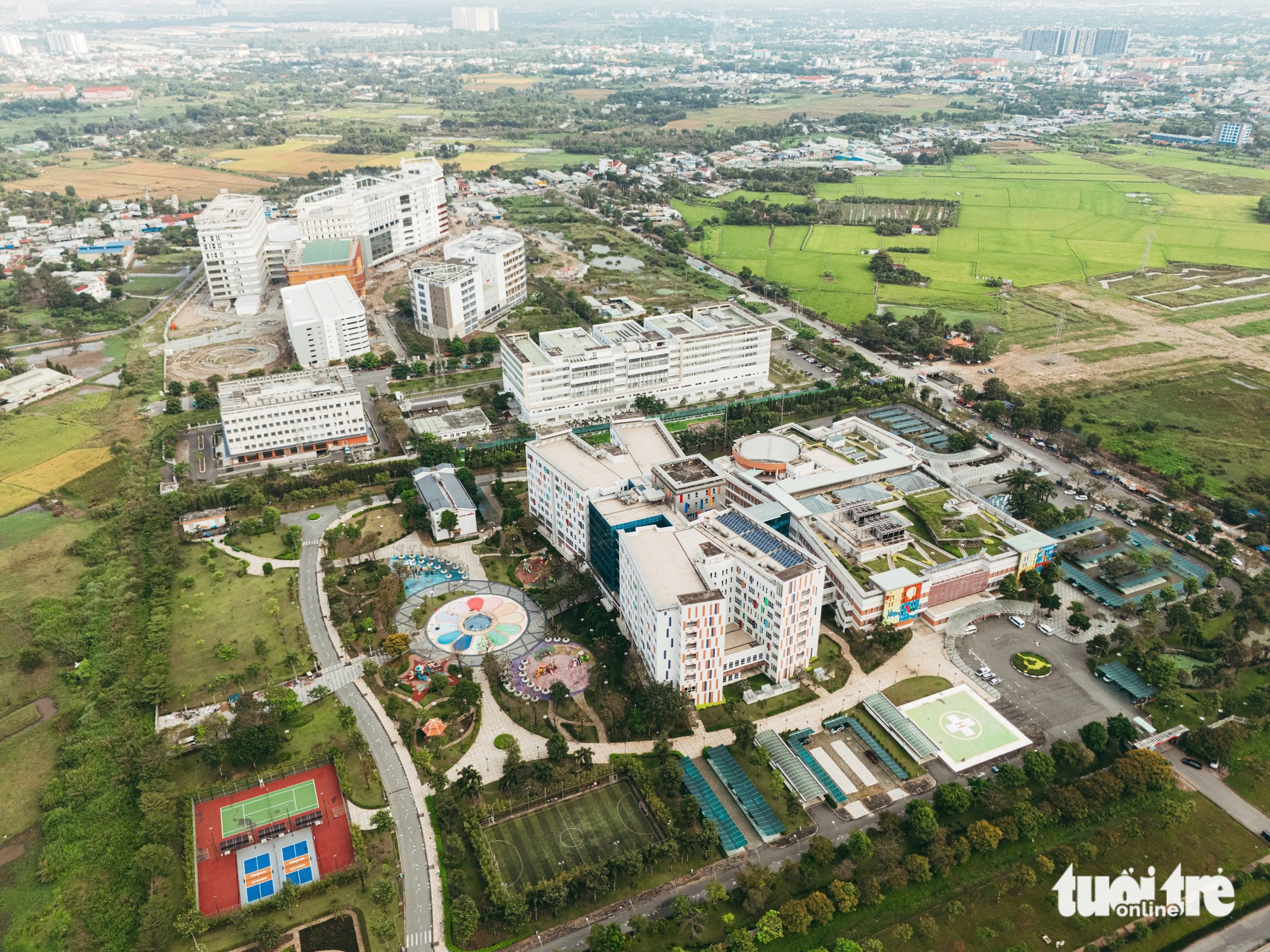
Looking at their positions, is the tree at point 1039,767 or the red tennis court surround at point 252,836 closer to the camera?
the red tennis court surround at point 252,836

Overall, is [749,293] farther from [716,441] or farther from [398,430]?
[398,430]

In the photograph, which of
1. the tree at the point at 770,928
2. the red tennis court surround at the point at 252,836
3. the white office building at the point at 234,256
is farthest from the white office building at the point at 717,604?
the white office building at the point at 234,256

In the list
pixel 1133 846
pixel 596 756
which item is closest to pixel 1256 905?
pixel 1133 846

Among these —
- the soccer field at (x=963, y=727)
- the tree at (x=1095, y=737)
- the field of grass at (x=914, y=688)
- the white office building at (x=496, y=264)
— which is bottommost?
the soccer field at (x=963, y=727)

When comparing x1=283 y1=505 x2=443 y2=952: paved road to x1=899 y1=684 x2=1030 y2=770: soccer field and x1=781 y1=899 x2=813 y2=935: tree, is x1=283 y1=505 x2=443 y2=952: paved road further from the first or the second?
x1=899 y1=684 x2=1030 y2=770: soccer field

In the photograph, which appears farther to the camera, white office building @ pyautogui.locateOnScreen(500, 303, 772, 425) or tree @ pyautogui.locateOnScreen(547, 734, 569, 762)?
white office building @ pyautogui.locateOnScreen(500, 303, 772, 425)

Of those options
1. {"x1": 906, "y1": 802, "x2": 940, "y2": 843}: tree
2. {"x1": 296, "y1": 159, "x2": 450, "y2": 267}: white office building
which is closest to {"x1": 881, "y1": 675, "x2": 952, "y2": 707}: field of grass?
{"x1": 906, "y1": 802, "x2": 940, "y2": 843}: tree

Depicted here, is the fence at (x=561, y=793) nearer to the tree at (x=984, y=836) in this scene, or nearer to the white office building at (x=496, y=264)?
the tree at (x=984, y=836)
